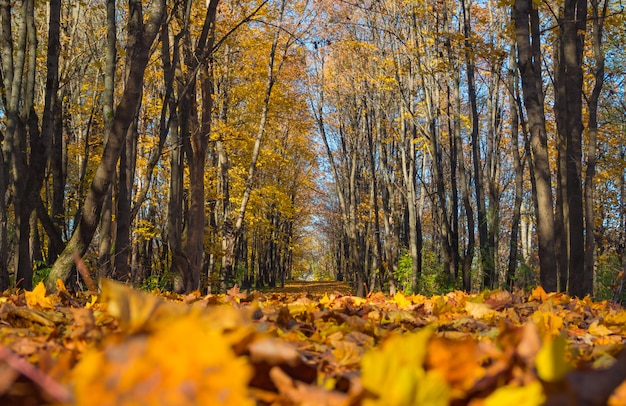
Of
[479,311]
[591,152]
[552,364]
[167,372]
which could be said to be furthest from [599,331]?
[591,152]

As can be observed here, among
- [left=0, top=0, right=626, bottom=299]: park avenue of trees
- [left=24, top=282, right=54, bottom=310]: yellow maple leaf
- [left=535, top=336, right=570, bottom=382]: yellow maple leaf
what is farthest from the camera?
[left=0, top=0, right=626, bottom=299]: park avenue of trees

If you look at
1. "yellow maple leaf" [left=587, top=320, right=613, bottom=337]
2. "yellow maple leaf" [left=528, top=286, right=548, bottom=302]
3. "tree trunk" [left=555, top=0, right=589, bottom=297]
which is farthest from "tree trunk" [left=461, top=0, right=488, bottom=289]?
"yellow maple leaf" [left=587, top=320, right=613, bottom=337]

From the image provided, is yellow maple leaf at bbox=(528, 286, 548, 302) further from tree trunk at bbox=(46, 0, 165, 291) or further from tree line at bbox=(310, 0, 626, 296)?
tree trunk at bbox=(46, 0, 165, 291)

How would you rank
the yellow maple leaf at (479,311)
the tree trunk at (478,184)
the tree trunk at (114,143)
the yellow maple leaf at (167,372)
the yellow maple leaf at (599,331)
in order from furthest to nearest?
the tree trunk at (478,184)
the tree trunk at (114,143)
the yellow maple leaf at (479,311)
the yellow maple leaf at (599,331)
the yellow maple leaf at (167,372)

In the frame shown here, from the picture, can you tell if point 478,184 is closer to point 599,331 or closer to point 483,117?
point 483,117

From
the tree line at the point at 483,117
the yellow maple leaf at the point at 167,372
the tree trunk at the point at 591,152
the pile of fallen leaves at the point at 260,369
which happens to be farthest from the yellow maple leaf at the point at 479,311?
the tree trunk at the point at 591,152

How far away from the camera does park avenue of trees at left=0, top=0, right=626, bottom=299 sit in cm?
675

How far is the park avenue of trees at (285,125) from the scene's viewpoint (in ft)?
22.1

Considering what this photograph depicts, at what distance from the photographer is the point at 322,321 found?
1.79 metres

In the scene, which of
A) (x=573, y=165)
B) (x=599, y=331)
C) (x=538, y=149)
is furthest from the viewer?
(x=573, y=165)

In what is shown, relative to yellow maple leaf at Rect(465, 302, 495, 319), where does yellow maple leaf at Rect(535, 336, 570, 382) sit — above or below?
above

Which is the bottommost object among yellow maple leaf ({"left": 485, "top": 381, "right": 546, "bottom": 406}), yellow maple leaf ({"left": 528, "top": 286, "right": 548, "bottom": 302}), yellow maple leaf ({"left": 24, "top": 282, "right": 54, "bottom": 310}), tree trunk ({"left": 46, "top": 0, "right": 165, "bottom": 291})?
yellow maple leaf ({"left": 528, "top": 286, "right": 548, "bottom": 302})

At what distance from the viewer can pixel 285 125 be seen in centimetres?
2872

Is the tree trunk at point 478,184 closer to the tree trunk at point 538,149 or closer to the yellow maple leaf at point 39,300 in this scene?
the tree trunk at point 538,149
